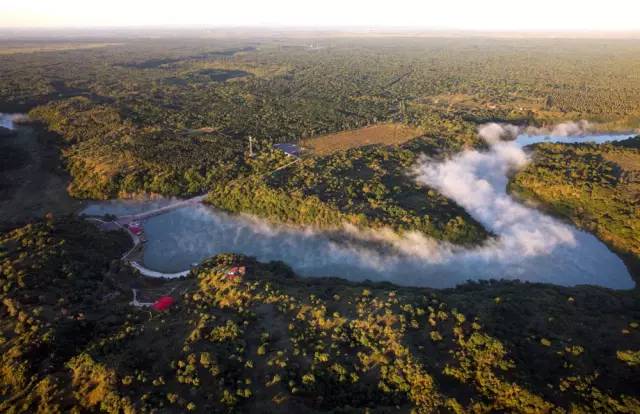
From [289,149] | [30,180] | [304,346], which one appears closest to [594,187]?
[289,149]

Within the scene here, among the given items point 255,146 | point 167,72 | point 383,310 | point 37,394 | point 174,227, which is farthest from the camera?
point 167,72

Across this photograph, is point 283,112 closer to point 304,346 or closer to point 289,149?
point 289,149

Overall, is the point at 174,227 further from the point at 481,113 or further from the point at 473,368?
the point at 481,113

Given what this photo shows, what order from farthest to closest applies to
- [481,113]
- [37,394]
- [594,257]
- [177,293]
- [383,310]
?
[481,113]
[594,257]
[177,293]
[383,310]
[37,394]

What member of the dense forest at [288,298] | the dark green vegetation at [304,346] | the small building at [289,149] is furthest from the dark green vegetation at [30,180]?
the small building at [289,149]

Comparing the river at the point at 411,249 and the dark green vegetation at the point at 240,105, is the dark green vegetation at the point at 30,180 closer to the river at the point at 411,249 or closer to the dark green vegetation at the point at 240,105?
the dark green vegetation at the point at 240,105

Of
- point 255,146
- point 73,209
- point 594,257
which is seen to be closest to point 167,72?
point 255,146

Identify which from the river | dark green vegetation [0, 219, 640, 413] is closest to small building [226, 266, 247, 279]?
dark green vegetation [0, 219, 640, 413]
